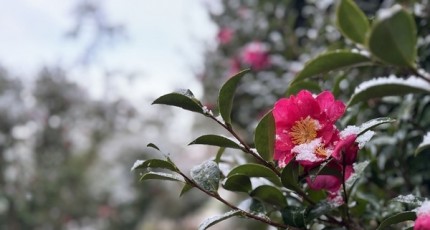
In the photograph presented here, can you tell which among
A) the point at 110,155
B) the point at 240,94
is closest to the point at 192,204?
the point at 110,155

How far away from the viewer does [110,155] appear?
6.77 m

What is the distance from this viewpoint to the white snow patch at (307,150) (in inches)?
20.9

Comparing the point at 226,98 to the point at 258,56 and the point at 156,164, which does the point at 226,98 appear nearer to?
the point at 156,164

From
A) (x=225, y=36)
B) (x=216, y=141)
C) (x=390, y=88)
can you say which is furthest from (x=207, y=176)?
(x=225, y=36)

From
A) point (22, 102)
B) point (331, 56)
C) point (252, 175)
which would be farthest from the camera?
point (22, 102)

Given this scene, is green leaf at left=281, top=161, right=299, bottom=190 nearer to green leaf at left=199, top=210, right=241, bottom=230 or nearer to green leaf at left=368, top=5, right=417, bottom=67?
green leaf at left=199, top=210, right=241, bottom=230

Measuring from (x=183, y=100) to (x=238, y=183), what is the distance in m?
0.15

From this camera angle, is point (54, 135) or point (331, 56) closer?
point (331, 56)

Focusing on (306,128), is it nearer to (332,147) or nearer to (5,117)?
(332,147)

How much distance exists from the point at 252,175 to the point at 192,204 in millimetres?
6500

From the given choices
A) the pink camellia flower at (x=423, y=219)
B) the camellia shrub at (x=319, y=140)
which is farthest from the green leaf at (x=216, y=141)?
the pink camellia flower at (x=423, y=219)

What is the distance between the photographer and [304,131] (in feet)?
1.88

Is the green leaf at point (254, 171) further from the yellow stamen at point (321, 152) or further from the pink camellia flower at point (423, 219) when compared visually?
the pink camellia flower at point (423, 219)

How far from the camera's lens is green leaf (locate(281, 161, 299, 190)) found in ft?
1.81
